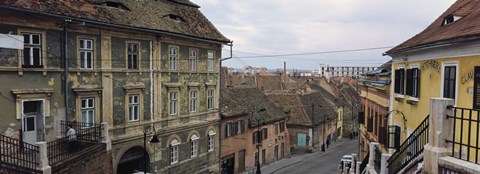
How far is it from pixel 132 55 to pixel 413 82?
48.3ft

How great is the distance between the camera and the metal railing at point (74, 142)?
14589 millimetres

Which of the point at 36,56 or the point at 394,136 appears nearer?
the point at 36,56

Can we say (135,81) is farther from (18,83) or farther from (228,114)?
(228,114)

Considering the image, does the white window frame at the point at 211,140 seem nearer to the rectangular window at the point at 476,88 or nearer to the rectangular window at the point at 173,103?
the rectangular window at the point at 173,103

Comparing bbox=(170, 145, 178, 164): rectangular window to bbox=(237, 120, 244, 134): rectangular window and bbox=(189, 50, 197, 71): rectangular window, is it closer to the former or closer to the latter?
bbox=(189, 50, 197, 71): rectangular window

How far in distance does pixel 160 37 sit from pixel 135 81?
123 inches

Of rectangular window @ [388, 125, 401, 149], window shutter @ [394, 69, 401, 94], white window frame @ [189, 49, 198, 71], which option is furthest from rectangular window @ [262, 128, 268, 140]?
window shutter @ [394, 69, 401, 94]

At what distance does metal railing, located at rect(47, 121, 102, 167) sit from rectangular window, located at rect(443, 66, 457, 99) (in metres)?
14.2

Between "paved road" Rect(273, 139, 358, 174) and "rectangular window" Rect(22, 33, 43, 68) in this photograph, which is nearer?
"rectangular window" Rect(22, 33, 43, 68)

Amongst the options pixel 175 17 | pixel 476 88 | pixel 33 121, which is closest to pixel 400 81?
pixel 476 88

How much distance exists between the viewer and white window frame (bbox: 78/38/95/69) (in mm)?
18531

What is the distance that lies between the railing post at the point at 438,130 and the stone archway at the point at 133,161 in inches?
697

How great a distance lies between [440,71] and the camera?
13875 mm

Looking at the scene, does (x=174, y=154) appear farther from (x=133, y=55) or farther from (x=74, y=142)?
(x=74, y=142)
